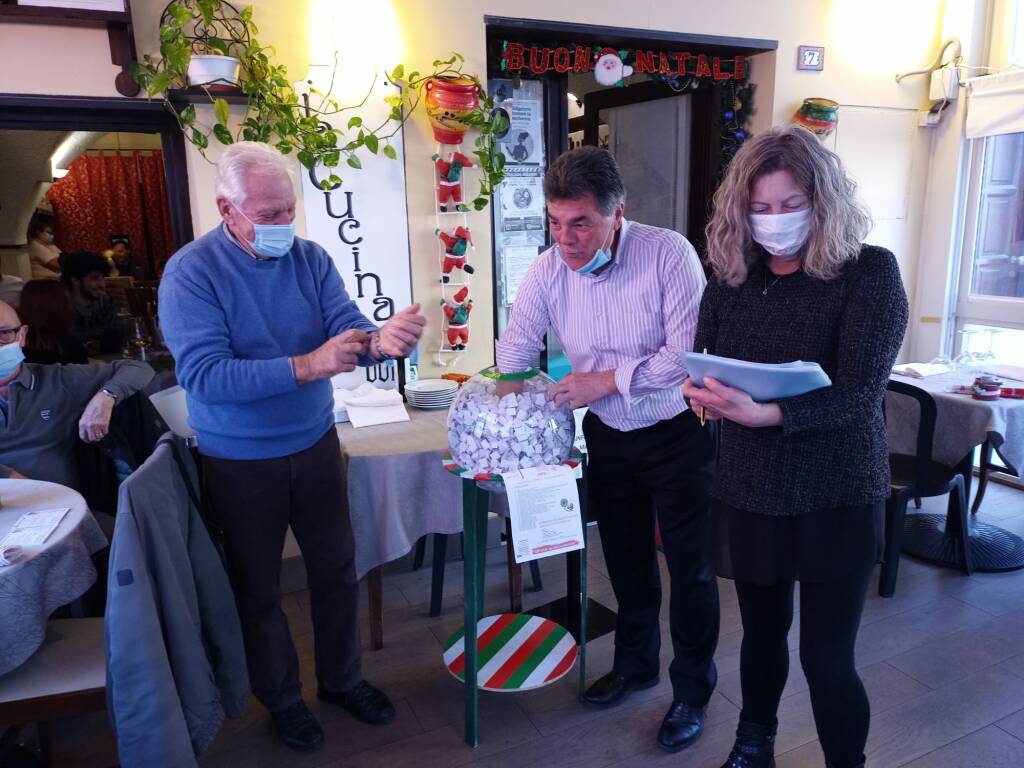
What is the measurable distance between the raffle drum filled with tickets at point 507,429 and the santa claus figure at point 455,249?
1.37 metres

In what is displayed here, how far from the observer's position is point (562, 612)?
263cm

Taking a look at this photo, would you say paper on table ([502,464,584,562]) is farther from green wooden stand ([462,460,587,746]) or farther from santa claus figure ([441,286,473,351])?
santa claus figure ([441,286,473,351])

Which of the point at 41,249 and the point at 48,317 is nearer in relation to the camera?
the point at 48,317

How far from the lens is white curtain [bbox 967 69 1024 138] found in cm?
393

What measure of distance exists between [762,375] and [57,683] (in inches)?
65.4

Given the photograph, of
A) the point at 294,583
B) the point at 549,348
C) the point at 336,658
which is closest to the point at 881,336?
the point at 336,658

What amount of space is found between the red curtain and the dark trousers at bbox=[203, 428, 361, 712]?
3610mm

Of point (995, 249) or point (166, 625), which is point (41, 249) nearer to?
point (166, 625)

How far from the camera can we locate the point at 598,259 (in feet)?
6.26

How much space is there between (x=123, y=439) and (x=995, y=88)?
449 cm

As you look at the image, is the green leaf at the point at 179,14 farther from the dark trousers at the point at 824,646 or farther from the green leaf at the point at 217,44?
the dark trousers at the point at 824,646

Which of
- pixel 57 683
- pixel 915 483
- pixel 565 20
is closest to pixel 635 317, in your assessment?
pixel 57 683

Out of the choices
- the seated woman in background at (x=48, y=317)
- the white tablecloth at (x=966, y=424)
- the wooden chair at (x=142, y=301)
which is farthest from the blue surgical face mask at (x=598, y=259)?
the wooden chair at (x=142, y=301)

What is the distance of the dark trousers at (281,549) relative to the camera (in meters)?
1.98
